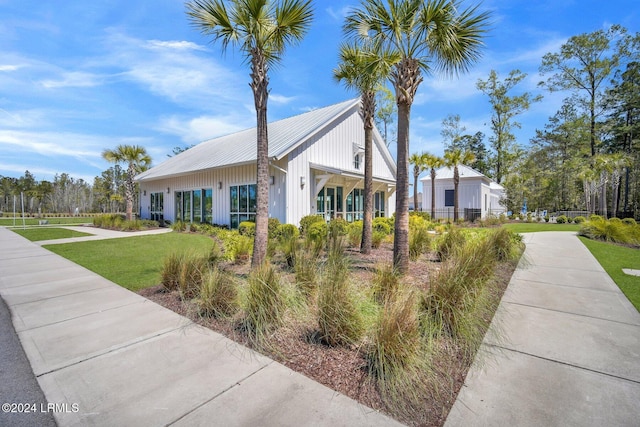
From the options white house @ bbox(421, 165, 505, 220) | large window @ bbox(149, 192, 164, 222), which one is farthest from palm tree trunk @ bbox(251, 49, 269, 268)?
white house @ bbox(421, 165, 505, 220)

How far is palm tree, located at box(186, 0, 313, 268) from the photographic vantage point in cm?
621

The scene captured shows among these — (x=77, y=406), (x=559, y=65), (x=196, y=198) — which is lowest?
(x=77, y=406)

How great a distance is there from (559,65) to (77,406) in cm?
4465

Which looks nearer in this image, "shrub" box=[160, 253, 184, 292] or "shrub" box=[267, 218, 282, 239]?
"shrub" box=[160, 253, 184, 292]

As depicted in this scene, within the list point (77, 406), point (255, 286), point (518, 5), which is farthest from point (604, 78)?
point (77, 406)

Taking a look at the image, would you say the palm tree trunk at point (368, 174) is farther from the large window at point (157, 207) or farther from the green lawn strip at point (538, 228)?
the large window at point (157, 207)

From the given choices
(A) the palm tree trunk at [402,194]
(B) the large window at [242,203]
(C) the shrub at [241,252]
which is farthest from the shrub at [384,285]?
(B) the large window at [242,203]

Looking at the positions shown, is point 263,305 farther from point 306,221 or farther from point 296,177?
point 296,177

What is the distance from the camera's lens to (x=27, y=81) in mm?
11641

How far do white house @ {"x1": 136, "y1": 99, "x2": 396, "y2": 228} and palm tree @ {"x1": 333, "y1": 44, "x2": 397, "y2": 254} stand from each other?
12.6 ft

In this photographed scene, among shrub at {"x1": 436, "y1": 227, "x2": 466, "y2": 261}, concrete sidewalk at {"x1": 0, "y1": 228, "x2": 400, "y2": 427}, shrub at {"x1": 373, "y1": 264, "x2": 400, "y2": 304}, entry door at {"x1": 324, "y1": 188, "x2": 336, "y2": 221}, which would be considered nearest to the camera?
concrete sidewalk at {"x1": 0, "y1": 228, "x2": 400, "y2": 427}

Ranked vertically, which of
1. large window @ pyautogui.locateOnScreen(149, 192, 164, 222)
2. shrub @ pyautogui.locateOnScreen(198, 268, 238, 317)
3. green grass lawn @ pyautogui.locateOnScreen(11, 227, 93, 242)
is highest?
large window @ pyautogui.locateOnScreen(149, 192, 164, 222)

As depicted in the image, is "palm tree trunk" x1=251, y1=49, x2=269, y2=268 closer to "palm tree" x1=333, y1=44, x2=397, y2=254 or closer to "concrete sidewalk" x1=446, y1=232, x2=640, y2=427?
"palm tree" x1=333, y1=44, x2=397, y2=254

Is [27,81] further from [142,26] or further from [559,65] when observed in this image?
[559,65]
